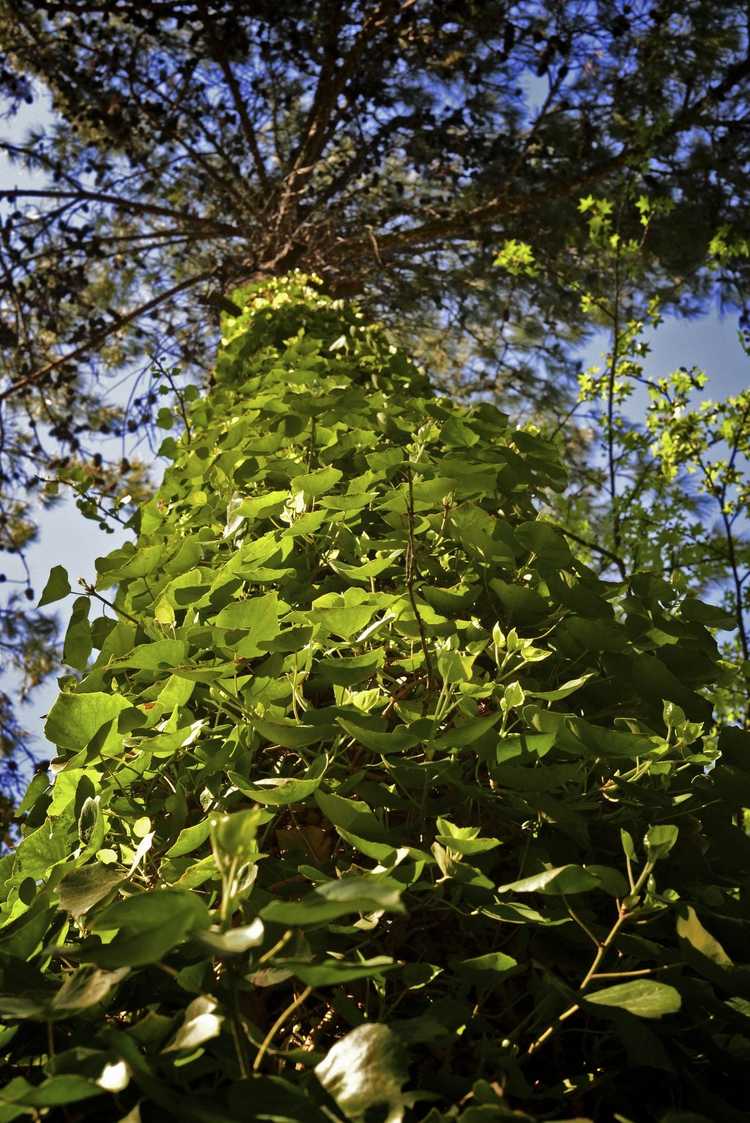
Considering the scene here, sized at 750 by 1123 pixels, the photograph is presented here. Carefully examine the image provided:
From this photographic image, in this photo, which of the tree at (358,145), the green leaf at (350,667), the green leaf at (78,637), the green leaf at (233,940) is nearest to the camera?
the green leaf at (233,940)

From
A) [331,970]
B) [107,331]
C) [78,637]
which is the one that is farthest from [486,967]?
[107,331]

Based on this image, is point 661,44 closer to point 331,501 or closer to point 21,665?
point 331,501

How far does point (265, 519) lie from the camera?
1197 millimetres

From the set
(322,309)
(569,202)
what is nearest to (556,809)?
(322,309)

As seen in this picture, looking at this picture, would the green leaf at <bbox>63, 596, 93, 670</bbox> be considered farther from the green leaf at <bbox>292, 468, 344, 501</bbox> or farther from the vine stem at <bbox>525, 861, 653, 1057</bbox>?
the vine stem at <bbox>525, 861, 653, 1057</bbox>

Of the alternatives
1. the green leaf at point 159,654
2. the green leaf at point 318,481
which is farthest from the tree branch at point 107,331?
the green leaf at point 159,654

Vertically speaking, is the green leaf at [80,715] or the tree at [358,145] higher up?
the tree at [358,145]

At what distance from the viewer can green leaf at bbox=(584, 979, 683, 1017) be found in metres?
0.50

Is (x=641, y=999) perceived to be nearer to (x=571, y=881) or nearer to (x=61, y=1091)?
(x=571, y=881)

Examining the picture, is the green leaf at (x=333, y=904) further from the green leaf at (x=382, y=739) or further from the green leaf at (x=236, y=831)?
the green leaf at (x=382, y=739)

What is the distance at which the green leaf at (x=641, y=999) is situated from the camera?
0.50 m

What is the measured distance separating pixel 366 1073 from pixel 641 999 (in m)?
0.18

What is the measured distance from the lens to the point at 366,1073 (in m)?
0.44

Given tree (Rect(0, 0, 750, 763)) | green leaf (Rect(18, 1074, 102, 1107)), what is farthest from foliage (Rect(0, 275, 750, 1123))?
tree (Rect(0, 0, 750, 763))
